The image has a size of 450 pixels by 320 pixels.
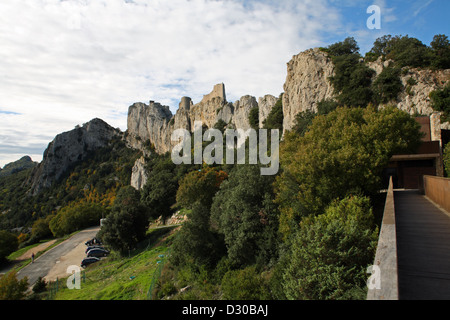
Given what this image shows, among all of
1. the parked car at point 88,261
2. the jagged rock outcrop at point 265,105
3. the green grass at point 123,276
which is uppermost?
the jagged rock outcrop at point 265,105

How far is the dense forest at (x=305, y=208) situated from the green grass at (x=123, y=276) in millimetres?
1203

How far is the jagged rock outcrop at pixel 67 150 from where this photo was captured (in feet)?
Result: 229

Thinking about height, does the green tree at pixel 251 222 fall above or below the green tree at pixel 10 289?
above

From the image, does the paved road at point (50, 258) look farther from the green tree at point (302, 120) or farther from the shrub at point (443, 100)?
the shrub at point (443, 100)

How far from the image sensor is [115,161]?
236 feet

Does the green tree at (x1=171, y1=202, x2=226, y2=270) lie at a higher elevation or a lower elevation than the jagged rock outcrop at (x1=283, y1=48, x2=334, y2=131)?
lower

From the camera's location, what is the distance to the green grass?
13.8m

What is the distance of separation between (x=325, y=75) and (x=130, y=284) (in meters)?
30.1

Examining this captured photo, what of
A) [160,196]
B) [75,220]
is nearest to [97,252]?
[160,196]

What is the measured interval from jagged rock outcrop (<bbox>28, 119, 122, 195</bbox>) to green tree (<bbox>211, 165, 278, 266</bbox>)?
71.0 meters

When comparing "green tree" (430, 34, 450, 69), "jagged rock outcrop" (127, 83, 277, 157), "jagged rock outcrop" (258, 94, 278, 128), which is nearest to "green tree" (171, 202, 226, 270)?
"green tree" (430, 34, 450, 69)

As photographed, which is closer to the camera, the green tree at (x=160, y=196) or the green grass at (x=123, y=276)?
the green grass at (x=123, y=276)

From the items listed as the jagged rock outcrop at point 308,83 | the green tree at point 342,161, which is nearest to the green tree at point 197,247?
the green tree at point 342,161

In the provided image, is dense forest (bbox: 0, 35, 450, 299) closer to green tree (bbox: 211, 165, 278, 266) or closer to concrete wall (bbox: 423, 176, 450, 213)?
green tree (bbox: 211, 165, 278, 266)
